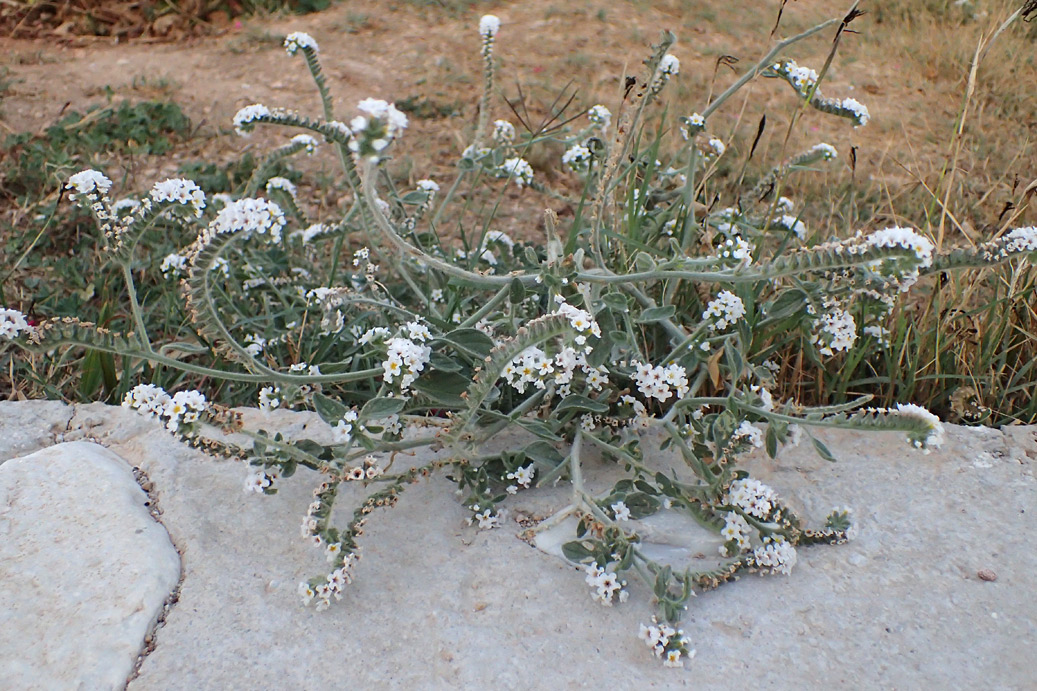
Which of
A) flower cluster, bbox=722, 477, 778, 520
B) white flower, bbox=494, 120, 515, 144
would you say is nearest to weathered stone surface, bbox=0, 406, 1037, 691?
flower cluster, bbox=722, 477, 778, 520

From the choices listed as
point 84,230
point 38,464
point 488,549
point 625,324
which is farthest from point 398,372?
point 84,230

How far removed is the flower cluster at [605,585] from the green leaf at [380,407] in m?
0.44

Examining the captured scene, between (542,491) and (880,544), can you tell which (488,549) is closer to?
(542,491)

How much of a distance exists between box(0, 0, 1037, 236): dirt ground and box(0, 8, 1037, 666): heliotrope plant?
133 centimetres

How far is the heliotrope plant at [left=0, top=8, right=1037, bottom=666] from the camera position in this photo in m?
1.55

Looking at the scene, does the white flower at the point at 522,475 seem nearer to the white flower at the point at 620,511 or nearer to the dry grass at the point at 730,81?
the white flower at the point at 620,511

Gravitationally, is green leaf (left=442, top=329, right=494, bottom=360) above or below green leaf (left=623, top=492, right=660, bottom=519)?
above

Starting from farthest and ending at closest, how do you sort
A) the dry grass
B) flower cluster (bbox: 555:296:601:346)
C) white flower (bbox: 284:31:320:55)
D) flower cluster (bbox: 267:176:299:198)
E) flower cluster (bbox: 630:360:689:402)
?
the dry grass → flower cluster (bbox: 267:176:299:198) → white flower (bbox: 284:31:320:55) → flower cluster (bbox: 630:360:689:402) → flower cluster (bbox: 555:296:601:346)

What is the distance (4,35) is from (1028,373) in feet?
15.0

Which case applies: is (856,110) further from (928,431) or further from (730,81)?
(730,81)

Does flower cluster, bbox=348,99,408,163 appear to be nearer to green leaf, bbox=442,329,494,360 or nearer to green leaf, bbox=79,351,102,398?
green leaf, bbox=442,329,494,360

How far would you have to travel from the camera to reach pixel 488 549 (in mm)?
1733

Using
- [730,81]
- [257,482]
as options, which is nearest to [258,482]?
[257,482]

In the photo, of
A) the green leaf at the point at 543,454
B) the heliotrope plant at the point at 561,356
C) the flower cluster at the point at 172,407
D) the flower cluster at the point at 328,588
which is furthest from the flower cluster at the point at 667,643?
the flower cluster at the point at 172,407
